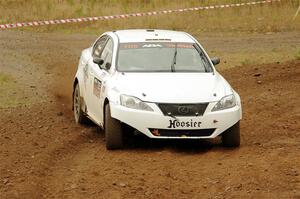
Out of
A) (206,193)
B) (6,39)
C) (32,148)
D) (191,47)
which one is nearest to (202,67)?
(191,47)

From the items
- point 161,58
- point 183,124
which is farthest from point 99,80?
point 183,124

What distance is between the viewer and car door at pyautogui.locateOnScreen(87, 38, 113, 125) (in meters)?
13.0

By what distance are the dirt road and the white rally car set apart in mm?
326

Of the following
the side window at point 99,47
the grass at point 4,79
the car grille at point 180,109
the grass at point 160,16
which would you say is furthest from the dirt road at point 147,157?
the grass at point 160,16

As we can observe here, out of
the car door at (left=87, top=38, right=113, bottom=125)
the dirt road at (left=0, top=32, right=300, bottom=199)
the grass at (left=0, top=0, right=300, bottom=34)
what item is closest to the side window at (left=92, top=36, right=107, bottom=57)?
the car door at (left=87, top=38, right=113, bottom=125)

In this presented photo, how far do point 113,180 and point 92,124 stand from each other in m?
4.42

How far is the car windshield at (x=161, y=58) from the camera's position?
13.2 metres

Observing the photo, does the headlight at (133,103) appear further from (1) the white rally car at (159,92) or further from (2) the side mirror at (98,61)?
(2) the side mirror at (98,61)

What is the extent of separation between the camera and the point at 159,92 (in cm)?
1209

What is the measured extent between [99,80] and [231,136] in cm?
218

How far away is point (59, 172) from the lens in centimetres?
1105

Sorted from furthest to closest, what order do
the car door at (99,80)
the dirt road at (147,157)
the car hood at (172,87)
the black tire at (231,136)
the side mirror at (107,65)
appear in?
the side mirror at (107,65), the car door at (99,80), the black tire at (231,136), the car hood at (172,87), the dirt road at (147,157)

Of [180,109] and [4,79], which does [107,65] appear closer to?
[180,109]

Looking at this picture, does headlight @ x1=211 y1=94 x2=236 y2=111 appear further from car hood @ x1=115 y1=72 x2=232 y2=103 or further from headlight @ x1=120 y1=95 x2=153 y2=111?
headlight @ x1=120 y1=95 x2=153 y2=111
